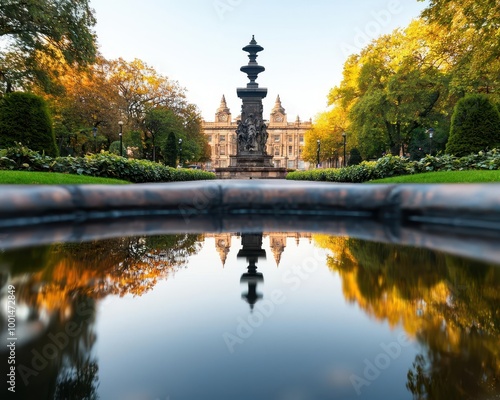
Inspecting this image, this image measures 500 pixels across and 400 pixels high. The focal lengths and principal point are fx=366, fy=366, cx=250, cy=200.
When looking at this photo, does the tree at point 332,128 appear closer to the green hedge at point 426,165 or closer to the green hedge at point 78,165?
the green hedge at point 426,165

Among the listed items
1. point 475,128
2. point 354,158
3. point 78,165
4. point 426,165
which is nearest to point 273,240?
point 78,165

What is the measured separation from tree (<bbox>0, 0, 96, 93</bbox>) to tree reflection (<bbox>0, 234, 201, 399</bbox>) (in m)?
19.9

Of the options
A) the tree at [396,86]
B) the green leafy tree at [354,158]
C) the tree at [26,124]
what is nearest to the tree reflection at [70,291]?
the tree at [26,124]

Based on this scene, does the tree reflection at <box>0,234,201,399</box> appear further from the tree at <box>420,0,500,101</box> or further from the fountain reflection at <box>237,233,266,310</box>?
the tree at <box>420,0,500,101</box>

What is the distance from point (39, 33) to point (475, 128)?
21.8m

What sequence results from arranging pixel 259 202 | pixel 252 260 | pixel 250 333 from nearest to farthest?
pixel 250 333
pixel 252 260
pixel 259 202

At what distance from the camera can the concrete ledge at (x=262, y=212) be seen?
3506 millimetres

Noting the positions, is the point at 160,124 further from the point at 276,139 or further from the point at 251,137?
the point at 276,139

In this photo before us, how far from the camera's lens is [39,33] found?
19750 mm

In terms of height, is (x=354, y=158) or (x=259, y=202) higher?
(x=354, y=158)

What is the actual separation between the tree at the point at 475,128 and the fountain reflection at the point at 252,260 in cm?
1362

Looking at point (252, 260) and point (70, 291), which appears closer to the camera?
point (70, 291)

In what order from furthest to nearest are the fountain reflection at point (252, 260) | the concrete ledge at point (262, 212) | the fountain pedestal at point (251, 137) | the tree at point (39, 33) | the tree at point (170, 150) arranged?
the tree at point (170, 150) → the fountain pedestal at point (251, 137) → the tree at point (39, 33) → the concrete ledge at point (262, 212) → the fountain reflection at point (252, 260)

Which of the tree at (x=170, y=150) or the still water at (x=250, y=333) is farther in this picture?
the tree at (x=170, y=150)
